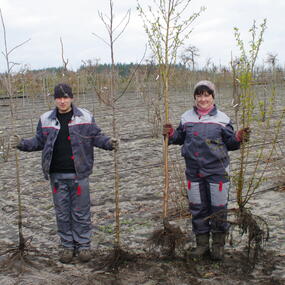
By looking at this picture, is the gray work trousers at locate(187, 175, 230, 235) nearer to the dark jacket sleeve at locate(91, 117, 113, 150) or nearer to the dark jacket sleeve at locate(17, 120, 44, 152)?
the dark jacket sleeve at locate(91, 117, 113, 150)

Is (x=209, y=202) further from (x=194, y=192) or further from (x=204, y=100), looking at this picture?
(x=204, y=100)

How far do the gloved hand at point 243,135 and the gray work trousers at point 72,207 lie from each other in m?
1.36

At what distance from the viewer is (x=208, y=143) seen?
3.07 metres

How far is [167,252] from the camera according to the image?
11.0ft

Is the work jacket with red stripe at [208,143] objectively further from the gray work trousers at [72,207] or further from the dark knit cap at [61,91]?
the dark knit cap at [61,91]

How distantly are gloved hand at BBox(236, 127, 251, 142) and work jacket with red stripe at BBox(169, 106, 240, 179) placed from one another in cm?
5

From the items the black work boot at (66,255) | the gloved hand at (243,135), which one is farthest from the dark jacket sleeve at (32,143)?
the gloved hand at (243,135)

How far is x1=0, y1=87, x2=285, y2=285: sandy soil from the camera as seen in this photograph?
308 cm

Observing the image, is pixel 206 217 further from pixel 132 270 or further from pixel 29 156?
pixel 29 156

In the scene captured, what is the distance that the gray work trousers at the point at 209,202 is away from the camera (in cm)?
311

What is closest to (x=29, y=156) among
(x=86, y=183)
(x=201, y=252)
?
(x=86, y=183)

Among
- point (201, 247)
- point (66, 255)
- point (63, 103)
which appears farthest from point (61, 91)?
point (201, 247)

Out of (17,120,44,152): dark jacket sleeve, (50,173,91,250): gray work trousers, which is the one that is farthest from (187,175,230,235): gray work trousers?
(17,120,44,152): dark jacket sleeve

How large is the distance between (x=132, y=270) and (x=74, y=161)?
1.04m
